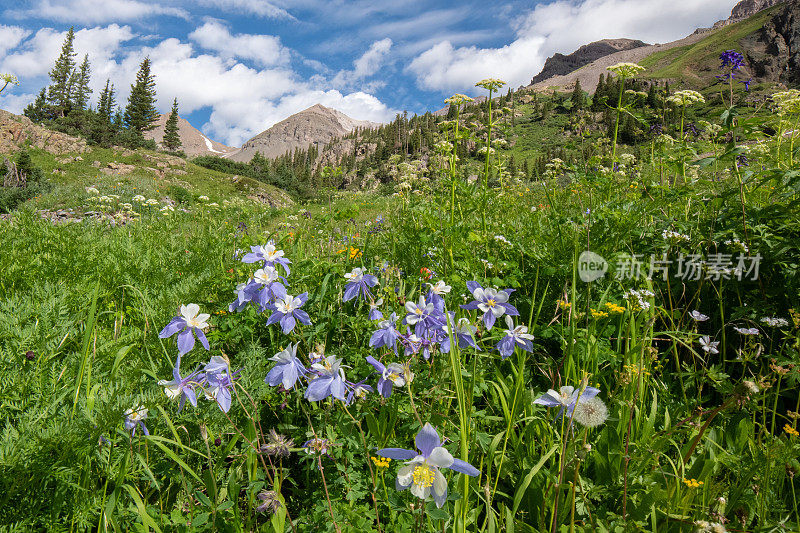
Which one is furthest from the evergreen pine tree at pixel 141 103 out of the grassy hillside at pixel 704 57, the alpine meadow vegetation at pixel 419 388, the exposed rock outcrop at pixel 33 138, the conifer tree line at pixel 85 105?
the grassy hillside at pixel 704 57

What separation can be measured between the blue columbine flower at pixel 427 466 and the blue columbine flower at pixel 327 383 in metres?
0.28

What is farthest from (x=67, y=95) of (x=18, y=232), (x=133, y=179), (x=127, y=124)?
(x=18, y=232)

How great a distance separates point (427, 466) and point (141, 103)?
63.5 metres

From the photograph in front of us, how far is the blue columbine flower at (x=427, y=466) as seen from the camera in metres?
0.84

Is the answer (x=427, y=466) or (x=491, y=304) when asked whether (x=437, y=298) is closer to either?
(x=491, y=304)

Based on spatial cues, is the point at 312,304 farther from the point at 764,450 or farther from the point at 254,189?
the point at 254,189

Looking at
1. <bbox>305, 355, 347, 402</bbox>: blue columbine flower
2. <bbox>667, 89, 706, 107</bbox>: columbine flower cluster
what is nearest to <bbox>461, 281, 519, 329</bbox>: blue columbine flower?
<bbox>305, 355, 347, 402</bbox>: blue columbine flower

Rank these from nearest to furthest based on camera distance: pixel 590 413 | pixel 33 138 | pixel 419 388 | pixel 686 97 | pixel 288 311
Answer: pixel 590 413 < pixel 288 311 < pixel 419 388 < pixel 686 97 < pixel 33 138

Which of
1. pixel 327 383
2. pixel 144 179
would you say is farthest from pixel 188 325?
pixel 144 179

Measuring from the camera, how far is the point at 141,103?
164 feet

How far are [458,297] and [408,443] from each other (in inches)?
38.3

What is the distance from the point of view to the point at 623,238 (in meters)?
3.04

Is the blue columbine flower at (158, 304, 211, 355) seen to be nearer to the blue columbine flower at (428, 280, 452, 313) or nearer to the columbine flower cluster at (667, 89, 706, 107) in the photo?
the blue columbine flower at (428, 280, 452, 313)

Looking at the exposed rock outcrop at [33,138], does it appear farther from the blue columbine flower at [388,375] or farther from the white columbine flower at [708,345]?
the white columbine flower at [708,345]
